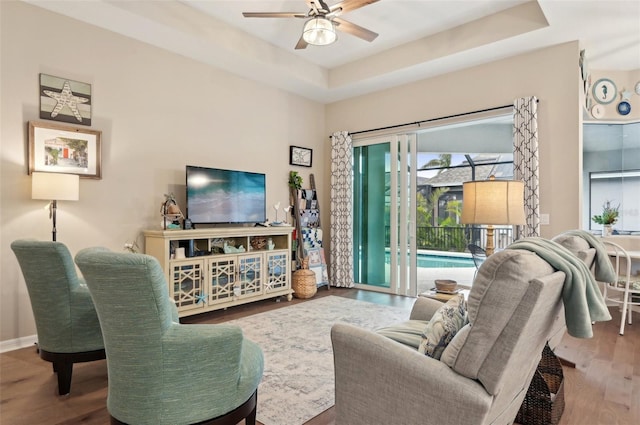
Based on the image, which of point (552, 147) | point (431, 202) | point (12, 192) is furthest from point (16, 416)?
point (431, 202)

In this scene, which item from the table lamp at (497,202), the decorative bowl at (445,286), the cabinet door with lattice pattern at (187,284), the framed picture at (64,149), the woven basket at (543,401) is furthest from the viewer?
the cabinet door with lattice pattern at (187,284)

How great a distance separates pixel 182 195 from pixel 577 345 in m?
4.30

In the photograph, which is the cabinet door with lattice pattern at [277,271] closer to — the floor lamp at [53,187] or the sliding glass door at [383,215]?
the sliding glass door at [383,215]

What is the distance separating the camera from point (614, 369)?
2680 millimetres

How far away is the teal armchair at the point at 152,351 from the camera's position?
1439 millimetres

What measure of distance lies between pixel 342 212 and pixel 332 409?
378cm

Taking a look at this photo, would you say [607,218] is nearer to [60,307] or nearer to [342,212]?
[342,212]

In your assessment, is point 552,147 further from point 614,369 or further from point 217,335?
point 217,335

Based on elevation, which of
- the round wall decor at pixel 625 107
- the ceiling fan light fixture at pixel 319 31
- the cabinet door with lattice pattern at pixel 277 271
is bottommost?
the cabinet door with lattice pattern at pixel 277 271

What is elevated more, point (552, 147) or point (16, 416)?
point (552, 147)

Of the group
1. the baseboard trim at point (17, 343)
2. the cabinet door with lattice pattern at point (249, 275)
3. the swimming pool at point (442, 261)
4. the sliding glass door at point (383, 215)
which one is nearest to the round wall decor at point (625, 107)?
the sliding glass door at point (383, 215)

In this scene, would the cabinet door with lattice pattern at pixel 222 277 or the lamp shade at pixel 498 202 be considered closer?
the lamp shade at pixel 498 202

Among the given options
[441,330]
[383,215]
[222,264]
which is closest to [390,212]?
[383,215]

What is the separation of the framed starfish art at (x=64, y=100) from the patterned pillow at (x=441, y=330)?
12.1 feet
